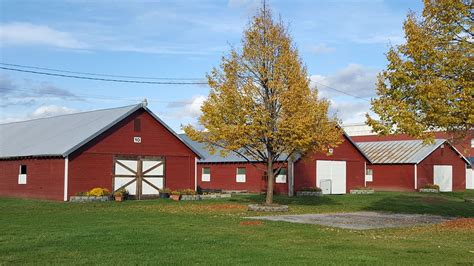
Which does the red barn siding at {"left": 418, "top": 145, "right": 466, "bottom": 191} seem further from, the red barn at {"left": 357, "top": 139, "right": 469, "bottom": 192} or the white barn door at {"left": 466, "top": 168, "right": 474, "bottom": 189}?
the white barn door at {"left": 466, "top": 168, "right": 474, "bottom": 189}

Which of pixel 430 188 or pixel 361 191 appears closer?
pixel 361 191

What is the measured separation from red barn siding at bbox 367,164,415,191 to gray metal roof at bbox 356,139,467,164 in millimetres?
495

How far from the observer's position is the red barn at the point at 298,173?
47.0 meters

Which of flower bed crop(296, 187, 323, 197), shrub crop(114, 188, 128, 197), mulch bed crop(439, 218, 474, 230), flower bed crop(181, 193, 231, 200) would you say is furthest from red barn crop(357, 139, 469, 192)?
mulch bed crop(439, 218, 474, 230)

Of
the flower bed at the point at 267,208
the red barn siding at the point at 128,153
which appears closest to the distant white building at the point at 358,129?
the red barn siding at the point at 128,153

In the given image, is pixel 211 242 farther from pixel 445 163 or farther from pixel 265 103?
pixel 445 163

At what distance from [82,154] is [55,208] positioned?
7.95m

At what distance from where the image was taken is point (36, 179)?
3722cm

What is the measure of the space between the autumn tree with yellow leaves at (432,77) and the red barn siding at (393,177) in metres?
33.2

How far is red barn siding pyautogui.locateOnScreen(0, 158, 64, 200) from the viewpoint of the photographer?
35584mm

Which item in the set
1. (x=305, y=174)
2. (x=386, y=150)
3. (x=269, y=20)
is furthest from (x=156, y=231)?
(x=386, y=150)

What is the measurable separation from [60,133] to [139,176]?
6246 millimetres

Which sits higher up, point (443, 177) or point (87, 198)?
point (443, 177)

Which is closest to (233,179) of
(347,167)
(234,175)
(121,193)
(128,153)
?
(234,175)
